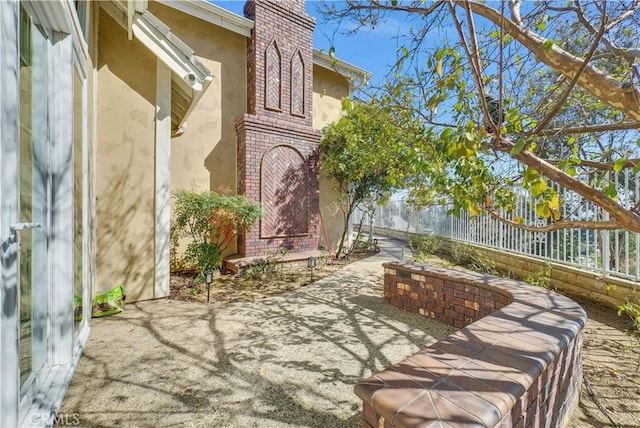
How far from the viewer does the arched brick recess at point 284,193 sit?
720 cm

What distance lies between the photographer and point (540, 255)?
18.9 feet

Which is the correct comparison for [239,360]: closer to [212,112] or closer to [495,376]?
[495,376]

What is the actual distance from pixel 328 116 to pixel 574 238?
7.56 m

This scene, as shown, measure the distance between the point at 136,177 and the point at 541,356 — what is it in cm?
528

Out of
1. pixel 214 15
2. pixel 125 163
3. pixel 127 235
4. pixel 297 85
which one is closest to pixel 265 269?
pixel 127 235

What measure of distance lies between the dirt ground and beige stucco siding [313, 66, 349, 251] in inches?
130

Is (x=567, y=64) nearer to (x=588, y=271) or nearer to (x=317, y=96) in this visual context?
(x=588, y=271)

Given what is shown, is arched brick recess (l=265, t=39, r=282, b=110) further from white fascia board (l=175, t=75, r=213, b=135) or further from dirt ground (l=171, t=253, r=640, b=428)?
dirt ground (l=171, t=253, r=640, b=428)

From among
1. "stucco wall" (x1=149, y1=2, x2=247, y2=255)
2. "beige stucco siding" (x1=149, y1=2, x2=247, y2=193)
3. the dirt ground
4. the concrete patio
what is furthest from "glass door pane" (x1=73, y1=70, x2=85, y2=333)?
"beige stucco siding" (x1=149, y1=2, x2=247, y2=193)

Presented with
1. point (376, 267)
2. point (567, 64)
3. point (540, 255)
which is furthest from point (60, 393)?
point (540, 255)

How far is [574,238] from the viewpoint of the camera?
16.5 feet

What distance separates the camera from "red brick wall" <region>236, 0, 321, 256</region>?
702 centimetres

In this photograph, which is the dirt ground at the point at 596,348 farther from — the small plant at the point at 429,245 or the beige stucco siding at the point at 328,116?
the small plant at the point at 429,245

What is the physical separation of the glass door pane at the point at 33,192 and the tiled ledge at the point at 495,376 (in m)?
2.31
